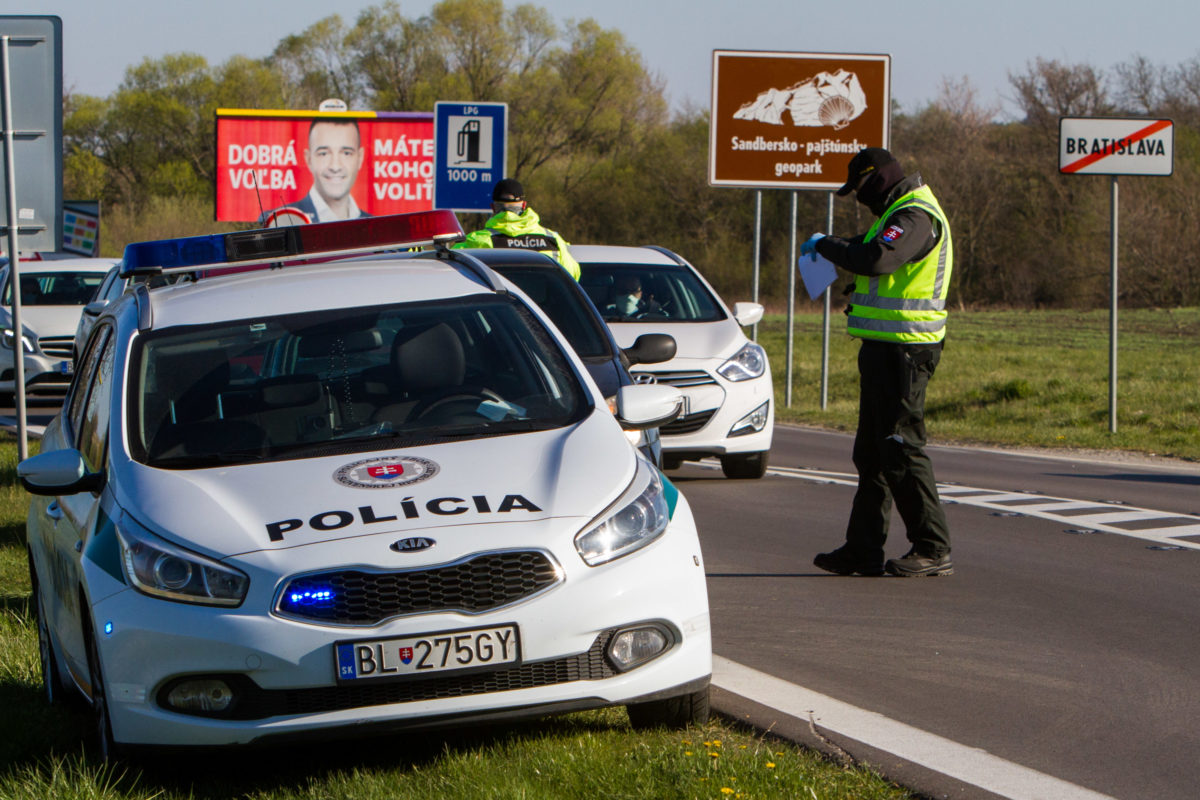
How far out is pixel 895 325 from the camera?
289 inches

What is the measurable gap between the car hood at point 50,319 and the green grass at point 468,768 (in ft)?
47.5

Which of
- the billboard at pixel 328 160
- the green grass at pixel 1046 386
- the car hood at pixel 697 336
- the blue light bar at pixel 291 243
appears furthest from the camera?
the billboard at pixel 328 160

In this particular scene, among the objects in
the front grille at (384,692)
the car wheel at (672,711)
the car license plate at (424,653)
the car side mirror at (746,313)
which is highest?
the car side mirror at (746,313)

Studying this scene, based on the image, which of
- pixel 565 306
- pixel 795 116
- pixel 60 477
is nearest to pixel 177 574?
pixel 60 477

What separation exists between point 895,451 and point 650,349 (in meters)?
1.98

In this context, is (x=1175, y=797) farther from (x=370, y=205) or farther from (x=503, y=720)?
(x=370, y=205)

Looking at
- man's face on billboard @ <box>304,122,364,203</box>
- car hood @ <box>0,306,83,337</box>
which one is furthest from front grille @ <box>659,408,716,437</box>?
man's face on billboard @ <box>304,122,364,203</box>

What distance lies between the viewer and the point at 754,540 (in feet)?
29.4

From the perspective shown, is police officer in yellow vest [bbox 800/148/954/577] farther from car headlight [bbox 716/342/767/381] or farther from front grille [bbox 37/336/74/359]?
front grille [bbox 37/336/74/359]

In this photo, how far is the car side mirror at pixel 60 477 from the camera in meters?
4.94

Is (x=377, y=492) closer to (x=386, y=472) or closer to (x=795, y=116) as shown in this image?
(x=386, y=472)

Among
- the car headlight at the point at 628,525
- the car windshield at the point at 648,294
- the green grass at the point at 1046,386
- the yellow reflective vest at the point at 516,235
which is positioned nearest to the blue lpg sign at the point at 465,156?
the green grass at the point at 1046,386

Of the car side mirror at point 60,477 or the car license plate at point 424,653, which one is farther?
the car side mirror at point 60,477

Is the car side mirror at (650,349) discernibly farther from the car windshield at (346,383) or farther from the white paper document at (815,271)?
the car windshield at (346,383)
